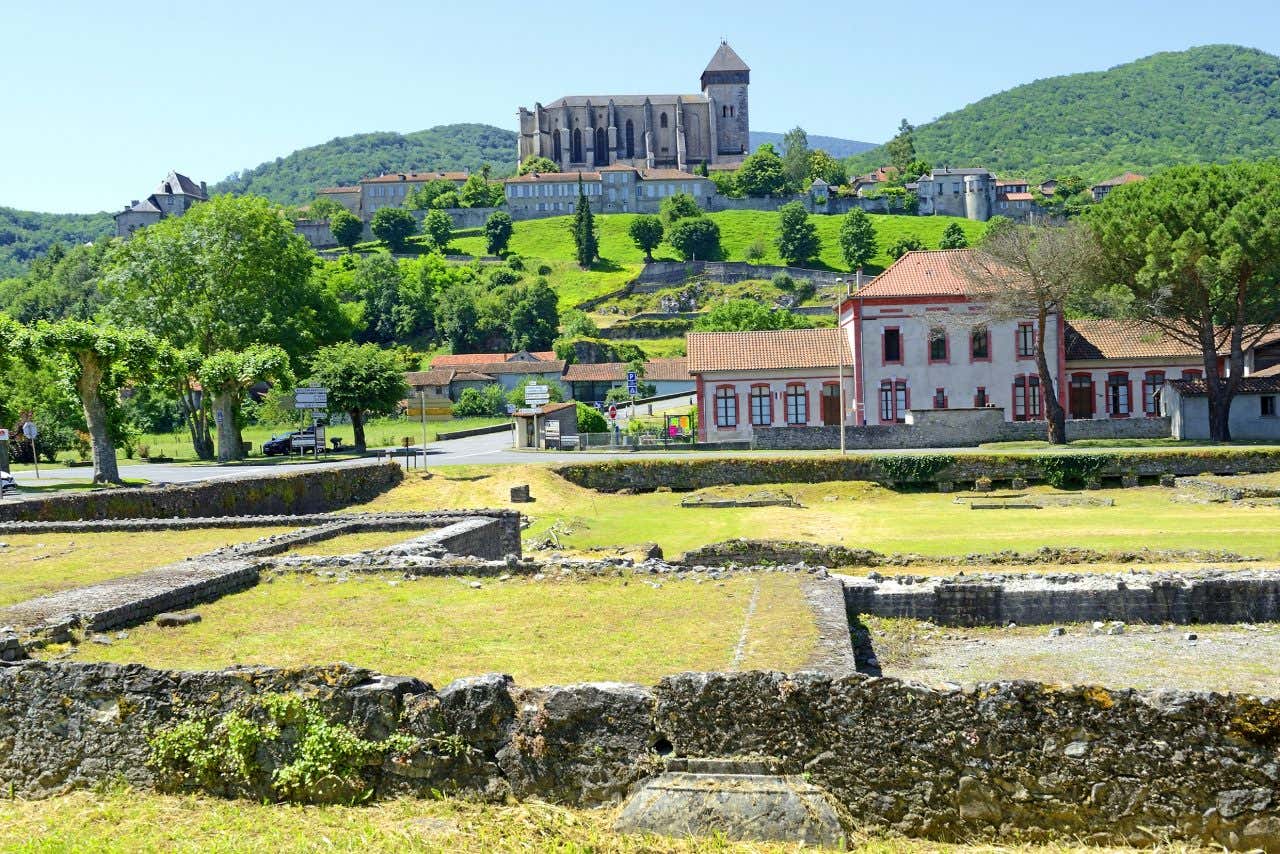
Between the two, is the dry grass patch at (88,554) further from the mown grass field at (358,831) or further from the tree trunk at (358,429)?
the tree trunk at (358,429)

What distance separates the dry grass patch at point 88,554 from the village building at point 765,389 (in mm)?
35592

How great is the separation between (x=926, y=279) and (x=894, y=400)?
19.4 ft

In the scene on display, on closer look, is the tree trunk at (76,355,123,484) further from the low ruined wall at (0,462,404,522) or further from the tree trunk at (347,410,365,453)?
the tree trunk at (347,410,365,453)

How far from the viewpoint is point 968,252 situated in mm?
56875

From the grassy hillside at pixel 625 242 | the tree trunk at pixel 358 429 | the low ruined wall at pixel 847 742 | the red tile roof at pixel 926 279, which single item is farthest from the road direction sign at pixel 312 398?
the grassy hillside at pixel 625 242

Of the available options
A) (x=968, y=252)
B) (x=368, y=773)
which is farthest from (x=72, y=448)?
(x=368, y=773)

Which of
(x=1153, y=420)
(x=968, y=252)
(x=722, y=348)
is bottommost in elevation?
(x=1153, y=420)

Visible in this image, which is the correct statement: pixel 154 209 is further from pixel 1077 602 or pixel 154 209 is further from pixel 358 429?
pixel 1077 602

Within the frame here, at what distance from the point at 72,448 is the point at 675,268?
96617 mm

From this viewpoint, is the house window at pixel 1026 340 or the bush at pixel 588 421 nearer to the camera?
the house window at pixel 1026 340

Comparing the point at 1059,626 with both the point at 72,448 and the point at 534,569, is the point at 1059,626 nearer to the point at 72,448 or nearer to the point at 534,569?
the point at 534,569

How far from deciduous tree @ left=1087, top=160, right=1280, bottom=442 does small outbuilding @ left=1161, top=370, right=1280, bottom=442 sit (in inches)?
29.1

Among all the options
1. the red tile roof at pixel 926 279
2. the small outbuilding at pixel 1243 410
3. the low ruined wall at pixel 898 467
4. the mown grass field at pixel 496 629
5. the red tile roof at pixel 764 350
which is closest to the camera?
the mown grass field at pixel 496 629

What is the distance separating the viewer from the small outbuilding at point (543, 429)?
5325cm
